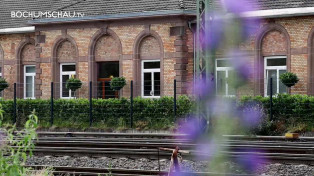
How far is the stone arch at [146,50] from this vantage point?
88.7ft

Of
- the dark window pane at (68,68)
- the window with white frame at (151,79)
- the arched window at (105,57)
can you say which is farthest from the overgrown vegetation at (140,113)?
the dark window pane at (68,68)

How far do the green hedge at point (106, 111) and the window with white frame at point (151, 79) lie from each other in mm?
2749

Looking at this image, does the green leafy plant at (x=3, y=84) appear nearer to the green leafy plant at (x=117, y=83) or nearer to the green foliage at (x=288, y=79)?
the green leafy plant at (x=117, y=83)

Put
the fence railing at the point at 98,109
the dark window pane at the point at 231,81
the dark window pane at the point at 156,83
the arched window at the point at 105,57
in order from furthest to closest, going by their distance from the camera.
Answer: the arched window at the point at 105,57
the dark window pane at the point at 156,83
the fence railing at the point at 98,109
the dark window pane at the point at 231,81

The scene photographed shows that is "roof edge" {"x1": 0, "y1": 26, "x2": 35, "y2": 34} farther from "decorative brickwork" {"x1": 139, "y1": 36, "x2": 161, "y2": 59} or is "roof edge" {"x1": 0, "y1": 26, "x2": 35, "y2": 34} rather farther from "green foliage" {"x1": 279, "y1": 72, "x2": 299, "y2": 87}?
"green foliage" {"x1": 279, "y1": 72, "x2": 299, "y2": 87}

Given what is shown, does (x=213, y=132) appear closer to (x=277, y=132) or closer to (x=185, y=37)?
(x=277, y=132)

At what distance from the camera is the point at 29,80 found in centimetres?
3266

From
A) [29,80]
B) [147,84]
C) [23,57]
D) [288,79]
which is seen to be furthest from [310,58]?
[23,57]

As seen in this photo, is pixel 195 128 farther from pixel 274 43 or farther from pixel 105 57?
pixel 105 57

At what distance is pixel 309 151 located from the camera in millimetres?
12250

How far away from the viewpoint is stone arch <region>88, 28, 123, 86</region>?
28.5 meters

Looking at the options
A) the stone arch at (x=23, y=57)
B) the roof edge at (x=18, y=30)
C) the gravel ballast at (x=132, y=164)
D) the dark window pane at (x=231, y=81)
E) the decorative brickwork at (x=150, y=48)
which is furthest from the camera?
the stone arch at (x=23, y=57)

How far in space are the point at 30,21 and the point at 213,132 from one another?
29700 mm

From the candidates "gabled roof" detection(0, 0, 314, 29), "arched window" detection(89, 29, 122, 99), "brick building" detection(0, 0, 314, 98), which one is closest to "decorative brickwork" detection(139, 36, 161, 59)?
"brick building" detection(0, 0, 314, 98)
